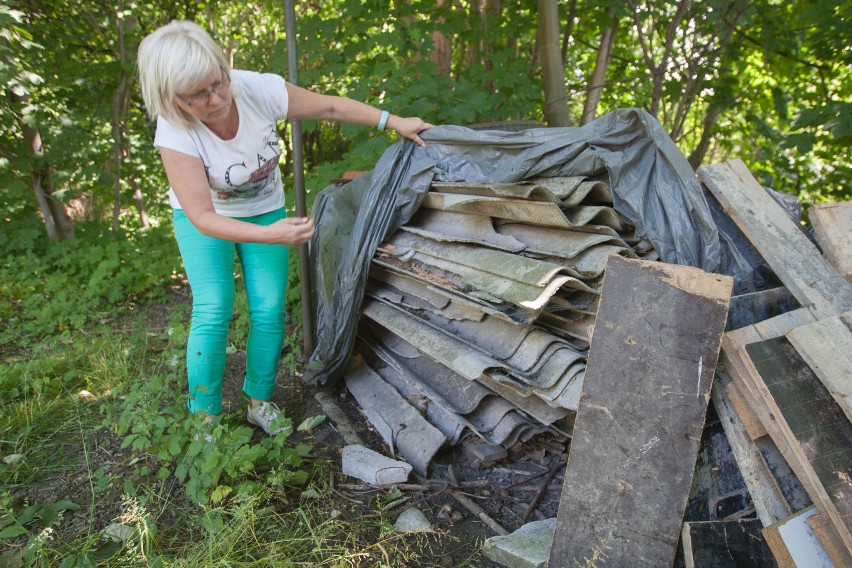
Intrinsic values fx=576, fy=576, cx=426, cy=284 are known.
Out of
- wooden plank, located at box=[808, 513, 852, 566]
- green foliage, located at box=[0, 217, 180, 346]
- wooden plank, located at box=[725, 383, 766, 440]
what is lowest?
green foliage, located at box=[0, 217, 180, 346]

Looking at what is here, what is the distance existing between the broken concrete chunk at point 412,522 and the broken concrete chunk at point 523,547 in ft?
0.85

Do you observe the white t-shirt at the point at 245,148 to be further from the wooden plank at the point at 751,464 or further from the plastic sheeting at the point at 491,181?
the wooden plank at the point at 751,464

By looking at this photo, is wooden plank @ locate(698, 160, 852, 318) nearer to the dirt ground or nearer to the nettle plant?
the dirt ground

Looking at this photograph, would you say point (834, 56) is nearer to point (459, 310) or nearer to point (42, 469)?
point (459, 310)

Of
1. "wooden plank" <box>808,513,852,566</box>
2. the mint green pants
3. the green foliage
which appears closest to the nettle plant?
the mint green pants

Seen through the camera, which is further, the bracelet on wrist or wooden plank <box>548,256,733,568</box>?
the bracelet on wrist

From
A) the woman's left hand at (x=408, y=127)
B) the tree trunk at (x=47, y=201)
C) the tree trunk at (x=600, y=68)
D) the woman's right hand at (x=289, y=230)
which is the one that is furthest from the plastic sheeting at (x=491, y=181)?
the tree trunk at (x=47, y=201)

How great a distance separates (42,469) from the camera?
→ 2758 millimetres

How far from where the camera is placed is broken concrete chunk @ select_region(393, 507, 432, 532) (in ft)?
7.48

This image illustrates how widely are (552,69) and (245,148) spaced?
3085 millimetres

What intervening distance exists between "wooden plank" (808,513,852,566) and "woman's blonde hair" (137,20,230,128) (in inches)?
94.4

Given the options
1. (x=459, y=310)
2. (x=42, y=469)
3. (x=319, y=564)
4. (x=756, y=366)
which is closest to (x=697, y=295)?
(x=756, y=366)

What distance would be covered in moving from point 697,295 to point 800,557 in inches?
30.4

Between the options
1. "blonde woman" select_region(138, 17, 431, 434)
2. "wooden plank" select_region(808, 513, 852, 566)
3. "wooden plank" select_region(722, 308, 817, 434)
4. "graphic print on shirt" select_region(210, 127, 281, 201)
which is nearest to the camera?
"wooden plank" select_region(808, 513, 852, 566)
